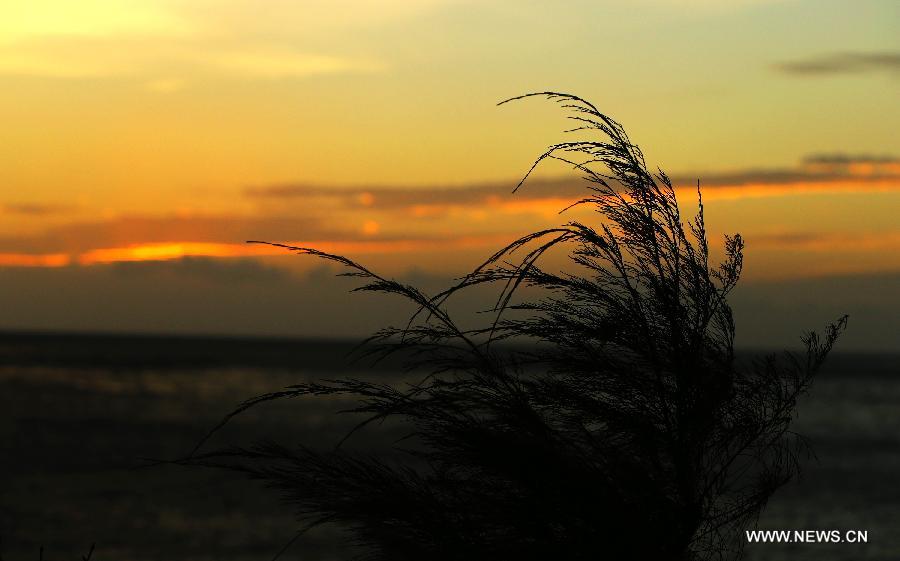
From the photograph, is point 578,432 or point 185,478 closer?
point 578,432

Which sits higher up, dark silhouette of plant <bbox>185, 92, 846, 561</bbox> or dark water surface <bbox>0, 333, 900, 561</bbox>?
dark silhouette of plant <bbox>185, 92, 846, 561</bbox>

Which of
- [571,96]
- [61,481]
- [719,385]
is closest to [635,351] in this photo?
[719,385]

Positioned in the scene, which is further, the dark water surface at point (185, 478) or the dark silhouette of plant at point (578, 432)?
the dark water surface at point (185, 478)

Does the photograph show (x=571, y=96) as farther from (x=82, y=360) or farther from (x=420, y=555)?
(x=82, y=360)

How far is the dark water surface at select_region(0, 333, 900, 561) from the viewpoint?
2222 cm

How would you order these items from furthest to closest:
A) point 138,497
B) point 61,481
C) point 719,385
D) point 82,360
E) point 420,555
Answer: point 82,360 < point 61,481 < point 138,497 < point 719,385 < point 420,555

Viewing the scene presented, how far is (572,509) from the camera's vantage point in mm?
4211

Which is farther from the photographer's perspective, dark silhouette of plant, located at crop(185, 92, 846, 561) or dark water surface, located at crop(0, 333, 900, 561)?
dark water surface, located at crop(0, 333, 900, 561)

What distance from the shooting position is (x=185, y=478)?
28.6 m

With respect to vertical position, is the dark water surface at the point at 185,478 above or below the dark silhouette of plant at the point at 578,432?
below

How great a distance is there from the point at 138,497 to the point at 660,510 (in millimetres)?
24366

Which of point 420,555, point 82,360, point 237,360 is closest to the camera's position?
point 420,555

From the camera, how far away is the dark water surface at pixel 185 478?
72.9 feet

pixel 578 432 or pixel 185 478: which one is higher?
pixel 578 432
